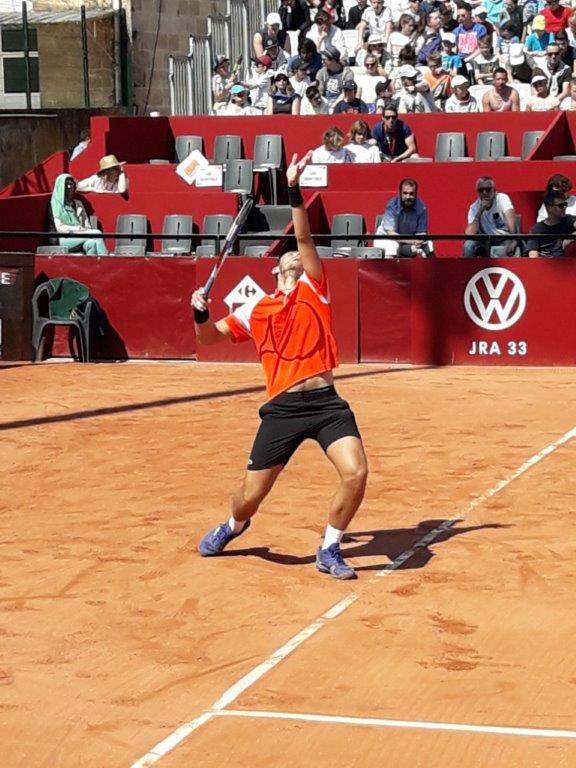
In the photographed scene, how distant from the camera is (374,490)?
12.0 meters

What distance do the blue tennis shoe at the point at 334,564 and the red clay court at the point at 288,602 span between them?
0.08 meters

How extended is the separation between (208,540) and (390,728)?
131 inches

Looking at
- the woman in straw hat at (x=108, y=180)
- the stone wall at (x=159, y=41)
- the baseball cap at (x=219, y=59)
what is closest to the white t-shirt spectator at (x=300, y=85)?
the baseball cap at (x=219, y=59)

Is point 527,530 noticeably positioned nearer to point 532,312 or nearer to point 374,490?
point 374,490

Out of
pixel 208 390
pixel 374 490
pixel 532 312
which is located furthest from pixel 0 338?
pixel 374 490

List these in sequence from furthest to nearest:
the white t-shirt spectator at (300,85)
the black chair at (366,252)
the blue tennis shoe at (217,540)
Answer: the white t-shirt spectator at (300,85)
the black chair at (366,252)
the blue tennis shoe at (217,540)

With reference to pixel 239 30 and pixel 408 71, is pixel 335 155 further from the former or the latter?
pixel 239 30

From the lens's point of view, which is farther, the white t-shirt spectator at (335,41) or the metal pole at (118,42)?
the metal pole at (118,42)

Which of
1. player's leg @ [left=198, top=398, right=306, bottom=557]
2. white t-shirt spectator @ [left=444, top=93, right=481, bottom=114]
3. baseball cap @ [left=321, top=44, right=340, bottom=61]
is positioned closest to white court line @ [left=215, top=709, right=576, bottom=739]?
player's leg @ [left=198, top=398, right=306, bottom=557]

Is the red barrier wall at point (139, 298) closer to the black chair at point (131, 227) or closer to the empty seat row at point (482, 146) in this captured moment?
the black chair at point (131, 227)

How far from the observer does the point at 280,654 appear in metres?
7.86

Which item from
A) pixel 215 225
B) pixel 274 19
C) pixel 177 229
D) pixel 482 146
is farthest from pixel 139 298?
pixel 274 19

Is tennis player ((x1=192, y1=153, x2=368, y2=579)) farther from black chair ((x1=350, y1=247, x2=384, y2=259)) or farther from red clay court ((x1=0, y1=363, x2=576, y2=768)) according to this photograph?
black chair ((x1=350, y1=247, x2=384, y2=259))

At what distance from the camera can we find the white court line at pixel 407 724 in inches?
261
